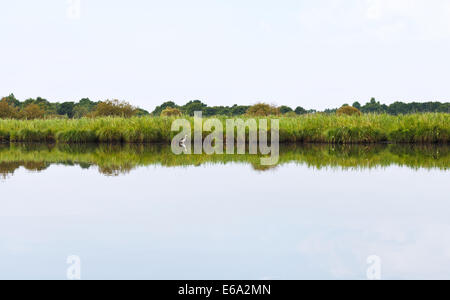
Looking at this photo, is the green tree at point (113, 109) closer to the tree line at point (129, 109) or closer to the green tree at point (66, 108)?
the tree line at point (129, 109)

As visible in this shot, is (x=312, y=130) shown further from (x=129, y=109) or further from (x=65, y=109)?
(x=65, y=109)

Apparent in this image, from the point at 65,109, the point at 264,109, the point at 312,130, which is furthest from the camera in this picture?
the point at 65,109

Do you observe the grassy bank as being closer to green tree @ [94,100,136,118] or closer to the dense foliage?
the dense foliage

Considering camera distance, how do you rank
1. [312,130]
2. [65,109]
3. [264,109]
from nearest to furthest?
[312,130]
[264,109]
[65,109]

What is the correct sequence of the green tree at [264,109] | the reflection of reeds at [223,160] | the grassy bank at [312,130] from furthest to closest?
the green tree at [264,109], the grassy bank at [312,130], the reflection of reeds at [223,160]

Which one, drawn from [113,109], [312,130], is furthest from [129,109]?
[312,130]

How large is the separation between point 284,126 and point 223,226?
10.9 metres

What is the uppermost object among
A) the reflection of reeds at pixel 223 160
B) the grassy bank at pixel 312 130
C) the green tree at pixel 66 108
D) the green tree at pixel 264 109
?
the green tree at pixel 66 108

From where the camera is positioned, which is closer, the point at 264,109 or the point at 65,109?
the point at 264,109

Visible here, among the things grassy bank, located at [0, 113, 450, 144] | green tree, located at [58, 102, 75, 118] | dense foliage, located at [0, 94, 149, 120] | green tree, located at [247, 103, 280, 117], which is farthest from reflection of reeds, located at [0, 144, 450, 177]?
green tree, located at [58, 102, 75, 118]

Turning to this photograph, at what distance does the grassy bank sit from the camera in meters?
13.8

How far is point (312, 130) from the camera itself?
14484 mm

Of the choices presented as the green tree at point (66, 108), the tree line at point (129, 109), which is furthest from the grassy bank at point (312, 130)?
the green tree at point (66, 108)

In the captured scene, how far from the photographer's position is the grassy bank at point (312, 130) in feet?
45.4
